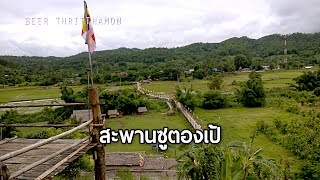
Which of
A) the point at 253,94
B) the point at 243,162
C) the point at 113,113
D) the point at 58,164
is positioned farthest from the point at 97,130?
the point at 253,94

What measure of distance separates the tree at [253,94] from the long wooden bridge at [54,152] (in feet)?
98.7

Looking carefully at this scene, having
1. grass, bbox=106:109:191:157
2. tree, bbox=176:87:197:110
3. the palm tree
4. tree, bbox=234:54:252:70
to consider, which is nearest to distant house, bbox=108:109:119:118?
grass, bbox=106:109:191:157

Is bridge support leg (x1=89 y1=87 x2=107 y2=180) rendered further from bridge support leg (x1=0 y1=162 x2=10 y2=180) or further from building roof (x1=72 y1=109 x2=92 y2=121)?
building roof (x1=72 y1=109 x2=92 y2=121)

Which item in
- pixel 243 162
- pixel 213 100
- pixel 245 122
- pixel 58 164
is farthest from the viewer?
pixel 213 100

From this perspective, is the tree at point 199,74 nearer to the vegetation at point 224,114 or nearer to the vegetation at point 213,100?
the vegetation at point 224,114

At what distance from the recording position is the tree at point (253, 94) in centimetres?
3344

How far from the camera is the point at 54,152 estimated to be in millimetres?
4113

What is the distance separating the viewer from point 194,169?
7273mm

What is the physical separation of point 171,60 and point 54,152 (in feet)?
249

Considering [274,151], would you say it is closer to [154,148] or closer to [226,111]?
[154,148]

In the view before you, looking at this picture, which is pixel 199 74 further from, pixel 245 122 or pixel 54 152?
pixel 54 152

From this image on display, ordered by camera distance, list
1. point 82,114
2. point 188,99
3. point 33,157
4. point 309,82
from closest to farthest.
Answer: point 33,157 → point 82,114 → point 188,99 → point 309,82

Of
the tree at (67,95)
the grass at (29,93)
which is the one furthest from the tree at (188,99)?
the grass at (29,93)

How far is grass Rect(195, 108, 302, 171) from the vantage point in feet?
62.5
